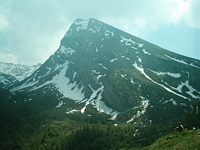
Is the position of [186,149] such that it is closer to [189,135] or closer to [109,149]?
[189,135]

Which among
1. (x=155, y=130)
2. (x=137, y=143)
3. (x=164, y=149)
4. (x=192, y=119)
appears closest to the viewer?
(x=164, y=149)

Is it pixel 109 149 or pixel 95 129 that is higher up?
pixel 95 129

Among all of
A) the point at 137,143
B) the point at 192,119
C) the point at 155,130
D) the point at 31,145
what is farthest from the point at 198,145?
the point at 31,145

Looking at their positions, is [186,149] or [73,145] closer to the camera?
[186,149]

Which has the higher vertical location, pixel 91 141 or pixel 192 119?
pixel 192 119

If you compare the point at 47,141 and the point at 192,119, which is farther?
the point at 47,141

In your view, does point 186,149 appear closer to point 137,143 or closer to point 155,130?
point 137,143

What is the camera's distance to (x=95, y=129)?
197m

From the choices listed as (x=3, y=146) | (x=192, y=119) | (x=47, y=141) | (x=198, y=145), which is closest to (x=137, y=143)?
(x=192, y=119)

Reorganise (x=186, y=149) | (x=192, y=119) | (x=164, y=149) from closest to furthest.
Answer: (x=186, y=149) < (x=164, y=149) < (x=192, y=119)

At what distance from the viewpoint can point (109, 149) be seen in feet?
547

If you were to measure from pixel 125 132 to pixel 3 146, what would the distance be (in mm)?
108188

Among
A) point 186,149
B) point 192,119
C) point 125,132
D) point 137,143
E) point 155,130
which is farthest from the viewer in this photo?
point 125,132

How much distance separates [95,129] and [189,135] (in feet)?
517
